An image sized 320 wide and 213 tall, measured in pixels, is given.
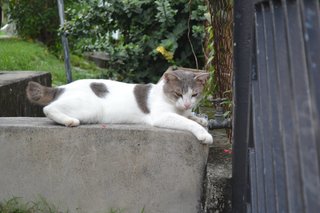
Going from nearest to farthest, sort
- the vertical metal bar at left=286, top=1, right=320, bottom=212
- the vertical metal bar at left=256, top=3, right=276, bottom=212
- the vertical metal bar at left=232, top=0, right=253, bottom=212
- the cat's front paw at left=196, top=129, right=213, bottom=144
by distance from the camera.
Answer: the vertical metal bar at left=286, top=1, right=320, bottom=212
the vertical metal bar at left=256, top=3, right=276, bottom=212
the vertical metal bar at left=232, top=0, right=253, bottom=212
the cat's front paw at left=196, top=129, right=213, bottom=144

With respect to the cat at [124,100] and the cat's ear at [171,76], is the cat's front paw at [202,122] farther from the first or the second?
the cat's ear at [171,76]

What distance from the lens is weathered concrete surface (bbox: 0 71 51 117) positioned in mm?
4266

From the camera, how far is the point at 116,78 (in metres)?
5.79

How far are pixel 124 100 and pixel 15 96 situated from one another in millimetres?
1589

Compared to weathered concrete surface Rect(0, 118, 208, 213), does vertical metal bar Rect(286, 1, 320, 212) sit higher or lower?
higher

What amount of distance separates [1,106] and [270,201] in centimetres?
306

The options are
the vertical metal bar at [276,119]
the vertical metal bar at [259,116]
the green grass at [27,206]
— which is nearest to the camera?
the vertical metal bar at [276,119]

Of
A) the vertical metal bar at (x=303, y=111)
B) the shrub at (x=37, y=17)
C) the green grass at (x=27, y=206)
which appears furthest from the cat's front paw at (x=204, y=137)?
the shrub at (x=37, y=17)

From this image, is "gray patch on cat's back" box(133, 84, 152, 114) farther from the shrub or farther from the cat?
the shrub

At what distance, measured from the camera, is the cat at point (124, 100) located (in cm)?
314

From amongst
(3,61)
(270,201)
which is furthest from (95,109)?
(3,61)

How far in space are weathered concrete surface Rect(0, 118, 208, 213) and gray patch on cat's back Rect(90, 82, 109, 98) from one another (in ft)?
0.94

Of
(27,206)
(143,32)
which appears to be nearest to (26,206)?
(27,206)

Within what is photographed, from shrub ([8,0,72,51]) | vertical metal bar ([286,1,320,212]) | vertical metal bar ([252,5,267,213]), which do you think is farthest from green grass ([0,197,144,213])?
shrub ([8,0,72,51])
